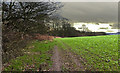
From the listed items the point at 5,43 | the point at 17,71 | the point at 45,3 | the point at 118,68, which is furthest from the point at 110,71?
the point at 45,3

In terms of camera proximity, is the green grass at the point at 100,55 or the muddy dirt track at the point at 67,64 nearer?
the muddy dirt track at the point at 67,64

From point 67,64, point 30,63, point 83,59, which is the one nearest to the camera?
point 67,64

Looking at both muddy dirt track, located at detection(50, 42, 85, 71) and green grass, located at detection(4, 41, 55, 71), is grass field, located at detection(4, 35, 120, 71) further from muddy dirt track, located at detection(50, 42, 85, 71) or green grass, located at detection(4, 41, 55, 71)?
muddy dirt track, located at detection(50, 42, 85, 71)

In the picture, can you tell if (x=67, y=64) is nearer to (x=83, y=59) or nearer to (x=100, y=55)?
(x=83, y=59)

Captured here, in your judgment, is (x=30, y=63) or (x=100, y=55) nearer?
(x=30, y=63)

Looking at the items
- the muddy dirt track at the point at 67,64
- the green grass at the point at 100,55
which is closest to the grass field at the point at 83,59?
the green grass at the point at 100,55

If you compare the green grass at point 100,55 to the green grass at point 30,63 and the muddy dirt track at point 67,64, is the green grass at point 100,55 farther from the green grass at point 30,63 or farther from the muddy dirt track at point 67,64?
the green grass at point 30,63

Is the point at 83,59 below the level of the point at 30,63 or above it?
below

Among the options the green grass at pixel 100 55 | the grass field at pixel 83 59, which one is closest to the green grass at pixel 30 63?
the grass field at pixel 83 59

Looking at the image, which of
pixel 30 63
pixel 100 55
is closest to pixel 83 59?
pixel 100 55

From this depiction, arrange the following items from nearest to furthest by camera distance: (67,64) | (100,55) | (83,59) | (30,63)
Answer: (67,64) < (30,63) < (83,59) < (100,55)

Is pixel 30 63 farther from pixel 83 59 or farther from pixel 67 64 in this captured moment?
pixel 83 59

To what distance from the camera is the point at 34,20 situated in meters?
13.5

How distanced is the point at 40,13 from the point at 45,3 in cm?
154
